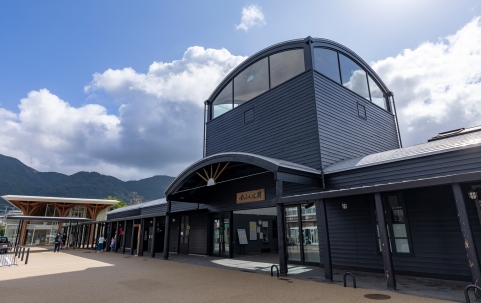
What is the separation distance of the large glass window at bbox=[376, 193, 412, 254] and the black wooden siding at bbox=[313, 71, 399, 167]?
2709mm

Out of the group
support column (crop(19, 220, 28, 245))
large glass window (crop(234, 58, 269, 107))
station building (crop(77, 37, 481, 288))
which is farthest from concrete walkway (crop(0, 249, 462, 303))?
support column (crop(19, 220, 28, 245))

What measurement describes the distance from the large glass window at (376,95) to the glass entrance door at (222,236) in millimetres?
10037

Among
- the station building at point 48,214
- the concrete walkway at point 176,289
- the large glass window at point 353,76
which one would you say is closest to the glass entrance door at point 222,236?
the concrete walkway at point 176,289

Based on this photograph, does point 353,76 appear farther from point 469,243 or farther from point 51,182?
point 51,182

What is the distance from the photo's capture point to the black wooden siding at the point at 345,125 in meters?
10.8

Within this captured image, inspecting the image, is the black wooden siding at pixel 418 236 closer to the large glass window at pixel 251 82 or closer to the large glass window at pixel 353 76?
the large glass window at pixel 353 76

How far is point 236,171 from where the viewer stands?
525 inches

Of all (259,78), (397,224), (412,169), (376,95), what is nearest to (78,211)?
(259,78)

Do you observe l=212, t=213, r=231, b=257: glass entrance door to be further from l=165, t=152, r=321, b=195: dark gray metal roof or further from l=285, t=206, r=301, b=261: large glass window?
l=285, t=206, r=301, b=261: large glass window

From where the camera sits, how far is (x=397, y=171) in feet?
26.6

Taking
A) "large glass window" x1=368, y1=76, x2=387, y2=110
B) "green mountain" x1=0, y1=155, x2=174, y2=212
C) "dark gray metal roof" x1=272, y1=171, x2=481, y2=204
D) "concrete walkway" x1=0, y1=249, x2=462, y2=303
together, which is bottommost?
"concrete walkway" x1=0, y1=249, x2=462, y2=303

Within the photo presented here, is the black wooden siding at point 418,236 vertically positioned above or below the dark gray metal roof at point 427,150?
below

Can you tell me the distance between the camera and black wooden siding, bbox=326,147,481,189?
6938mm

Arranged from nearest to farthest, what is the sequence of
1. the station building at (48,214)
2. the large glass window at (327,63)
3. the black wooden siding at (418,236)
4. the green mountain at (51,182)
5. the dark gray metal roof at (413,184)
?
the dark gray metal roof at (413,184) → the black wooden siding at (418,236) → the large glass window at (327,63) → the station building at (48,214) → the green mountain at (51,182)
